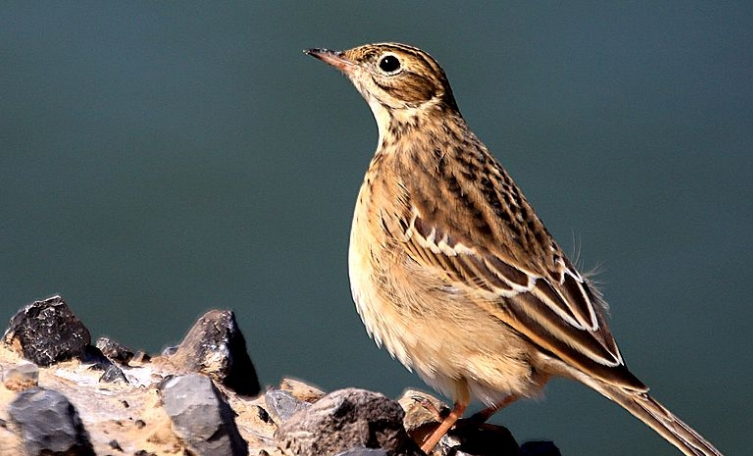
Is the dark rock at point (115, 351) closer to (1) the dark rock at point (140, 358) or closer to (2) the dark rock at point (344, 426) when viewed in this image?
(1) the dark rock at point (140, 358)

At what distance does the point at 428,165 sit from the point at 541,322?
1465 millimetres

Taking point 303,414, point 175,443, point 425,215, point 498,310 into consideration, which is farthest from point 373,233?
point 175,443

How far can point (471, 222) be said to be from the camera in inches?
284

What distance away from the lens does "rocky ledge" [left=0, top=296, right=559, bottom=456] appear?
5723 millimetres

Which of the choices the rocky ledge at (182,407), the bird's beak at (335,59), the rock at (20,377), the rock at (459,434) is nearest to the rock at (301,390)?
the rocky ledge at (182,407)

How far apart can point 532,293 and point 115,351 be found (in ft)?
7.75

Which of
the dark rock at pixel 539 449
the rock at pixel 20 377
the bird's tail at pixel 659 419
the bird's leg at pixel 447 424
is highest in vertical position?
the rock at pixel 20 377

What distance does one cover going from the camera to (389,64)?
8.02m

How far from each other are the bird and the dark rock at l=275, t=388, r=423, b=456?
758 millimetres

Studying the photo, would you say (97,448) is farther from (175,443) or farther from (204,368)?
(204,368)

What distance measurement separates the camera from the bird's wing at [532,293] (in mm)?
6543

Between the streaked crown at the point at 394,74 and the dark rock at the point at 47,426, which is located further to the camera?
the streaked crown at the point at 394,74

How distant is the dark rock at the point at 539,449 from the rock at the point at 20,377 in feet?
9.15

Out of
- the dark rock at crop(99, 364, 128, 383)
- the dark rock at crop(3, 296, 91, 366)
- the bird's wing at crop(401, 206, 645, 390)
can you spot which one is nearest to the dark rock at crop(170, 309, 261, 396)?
the dark rock at crop(99, 364, 128, 383)
